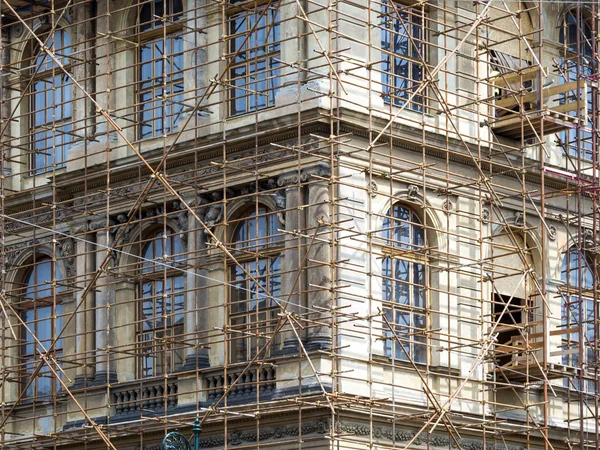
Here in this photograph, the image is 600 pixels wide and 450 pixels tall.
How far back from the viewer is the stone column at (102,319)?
3988 cm

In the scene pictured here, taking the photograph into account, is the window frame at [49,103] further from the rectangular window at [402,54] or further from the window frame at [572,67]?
the window frame at [572,67]

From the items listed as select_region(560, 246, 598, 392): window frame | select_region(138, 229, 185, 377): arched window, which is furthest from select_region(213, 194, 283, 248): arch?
select_region(560, 246, 598, 392): window frame

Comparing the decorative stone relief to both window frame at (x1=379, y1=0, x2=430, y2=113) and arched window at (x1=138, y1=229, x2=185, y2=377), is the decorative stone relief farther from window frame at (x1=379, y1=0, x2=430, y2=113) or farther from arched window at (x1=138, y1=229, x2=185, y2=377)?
window frame at (x1=379, y1=0, x2=430, y2=113)

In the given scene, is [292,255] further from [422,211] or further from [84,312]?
[84,312]

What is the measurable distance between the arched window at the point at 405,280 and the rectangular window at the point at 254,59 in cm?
351

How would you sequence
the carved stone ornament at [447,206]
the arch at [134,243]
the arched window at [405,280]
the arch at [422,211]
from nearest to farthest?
1. the arched window at [405,280]
2. the arch at [422,211]
3. the carved stone ornament at [447,206]
4. the arch at [134,243]

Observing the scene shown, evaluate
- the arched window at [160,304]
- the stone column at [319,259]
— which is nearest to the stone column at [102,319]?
the arched window at [160,304]

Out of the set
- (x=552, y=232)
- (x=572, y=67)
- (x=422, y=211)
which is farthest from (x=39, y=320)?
(x=572, y=67)

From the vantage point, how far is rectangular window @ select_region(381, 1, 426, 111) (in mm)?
38406

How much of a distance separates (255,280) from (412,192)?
3.80 m

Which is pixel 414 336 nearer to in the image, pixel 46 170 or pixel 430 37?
pixel 430 37

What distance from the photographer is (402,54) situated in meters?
39.1

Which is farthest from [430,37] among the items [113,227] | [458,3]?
[113,227]

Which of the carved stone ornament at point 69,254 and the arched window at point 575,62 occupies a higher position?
the arched window at point 575,62
